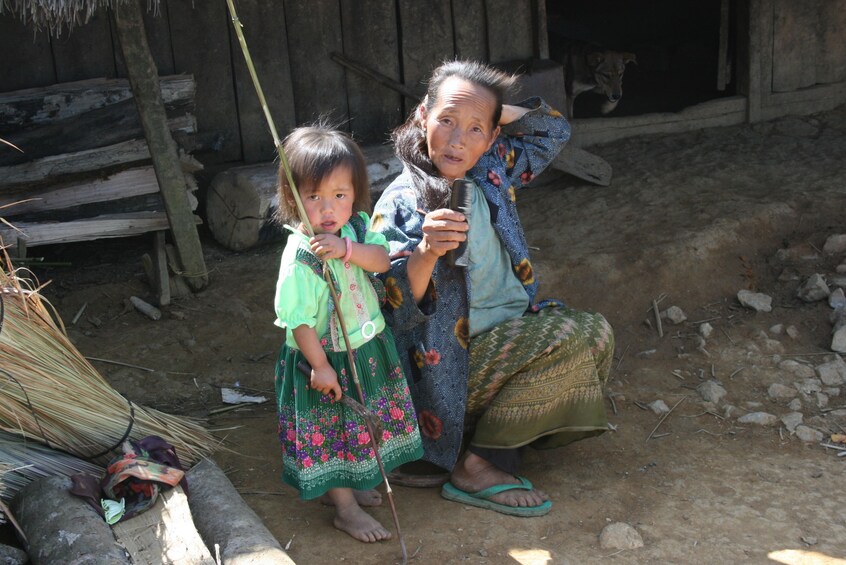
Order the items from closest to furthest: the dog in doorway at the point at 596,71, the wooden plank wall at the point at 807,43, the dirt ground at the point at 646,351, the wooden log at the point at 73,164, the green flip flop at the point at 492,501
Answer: the dirt ground at the point at 646,351
the green flip flop at the point at 492,501
the wooden log at the point at 73,164
the wooden plank wall at the point at 807,43
the dog in doorway at the point at 596,71

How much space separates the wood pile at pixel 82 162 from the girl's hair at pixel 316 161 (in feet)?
5.95

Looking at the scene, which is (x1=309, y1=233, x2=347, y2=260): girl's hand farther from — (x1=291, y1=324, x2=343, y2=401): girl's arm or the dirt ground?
the dirt ground

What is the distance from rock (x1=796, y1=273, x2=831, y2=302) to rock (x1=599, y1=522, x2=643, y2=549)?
1.96 m

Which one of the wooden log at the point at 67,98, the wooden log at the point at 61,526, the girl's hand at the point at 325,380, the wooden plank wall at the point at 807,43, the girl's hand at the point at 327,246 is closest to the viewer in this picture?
the wooden log at the point at 61,526

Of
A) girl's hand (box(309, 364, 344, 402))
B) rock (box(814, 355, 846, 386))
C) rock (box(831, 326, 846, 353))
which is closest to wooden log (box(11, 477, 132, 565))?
girl's hand (box(309, 364, 344, 402))

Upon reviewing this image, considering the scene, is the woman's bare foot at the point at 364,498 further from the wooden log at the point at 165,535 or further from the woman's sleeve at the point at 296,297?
the woman's sleeve at the point at 296,297

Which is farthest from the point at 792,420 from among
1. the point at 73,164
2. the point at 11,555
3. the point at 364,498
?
the point at 73,164

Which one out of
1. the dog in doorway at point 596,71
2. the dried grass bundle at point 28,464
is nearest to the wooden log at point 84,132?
the dried grass bundle at point 28,464

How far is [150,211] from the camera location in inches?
174

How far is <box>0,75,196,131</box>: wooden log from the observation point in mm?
4387

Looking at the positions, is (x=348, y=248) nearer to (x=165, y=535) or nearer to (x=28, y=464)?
(x=165, y=535)

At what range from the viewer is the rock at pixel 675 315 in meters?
4.32

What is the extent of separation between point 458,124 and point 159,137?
1.86 metres

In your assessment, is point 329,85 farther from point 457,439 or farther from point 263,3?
point 457,439
